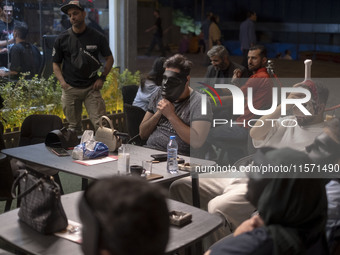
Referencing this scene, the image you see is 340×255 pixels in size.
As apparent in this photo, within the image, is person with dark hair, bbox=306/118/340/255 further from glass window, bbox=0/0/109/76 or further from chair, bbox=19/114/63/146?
glass window, bbox=0/0/109/76

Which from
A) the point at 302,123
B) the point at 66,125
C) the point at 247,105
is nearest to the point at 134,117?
the point at 247,105

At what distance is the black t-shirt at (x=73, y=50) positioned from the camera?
6.53 metres

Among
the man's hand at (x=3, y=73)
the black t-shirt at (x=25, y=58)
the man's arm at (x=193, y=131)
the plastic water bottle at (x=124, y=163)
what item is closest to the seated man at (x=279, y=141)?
the man's arm at (x=193, y=131)

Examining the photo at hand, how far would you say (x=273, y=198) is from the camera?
2201 mm

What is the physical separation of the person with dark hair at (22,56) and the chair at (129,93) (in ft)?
7.94

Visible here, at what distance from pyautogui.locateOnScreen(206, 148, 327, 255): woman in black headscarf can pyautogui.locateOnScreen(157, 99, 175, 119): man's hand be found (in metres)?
2.25

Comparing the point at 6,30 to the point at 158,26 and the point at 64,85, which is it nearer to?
the point at 64,85

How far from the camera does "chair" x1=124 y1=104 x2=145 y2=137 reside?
537 centimetres

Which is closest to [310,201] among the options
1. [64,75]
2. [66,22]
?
[64,75]

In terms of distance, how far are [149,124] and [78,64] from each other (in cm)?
212

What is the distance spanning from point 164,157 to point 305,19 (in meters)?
23.2

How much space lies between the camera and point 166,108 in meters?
4.52

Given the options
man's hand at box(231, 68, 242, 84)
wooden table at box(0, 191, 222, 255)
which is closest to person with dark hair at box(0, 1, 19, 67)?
man's hand at box(231, 68, 242, 84)

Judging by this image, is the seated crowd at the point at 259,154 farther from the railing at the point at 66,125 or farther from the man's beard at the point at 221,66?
the railing at the point at 66,125
